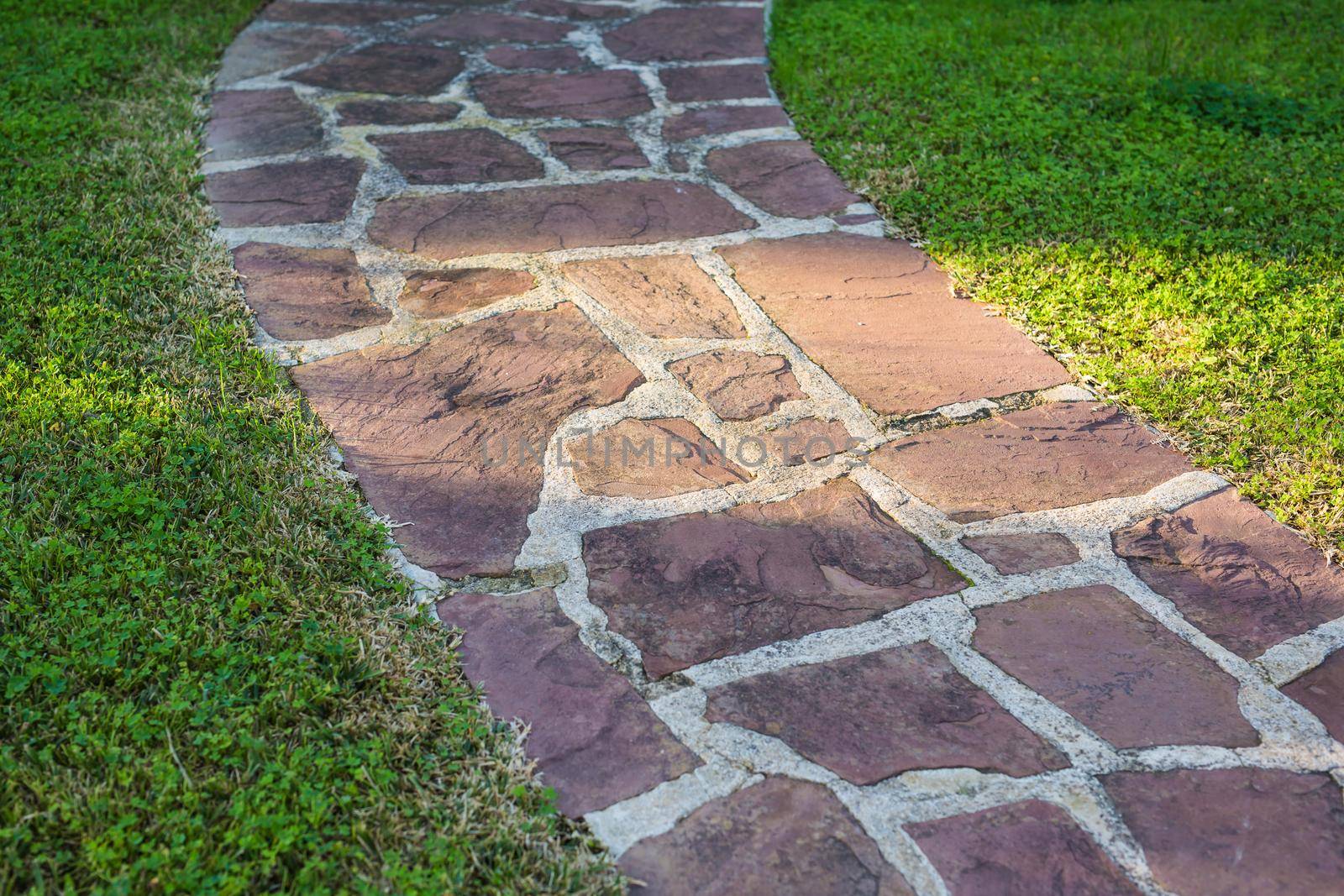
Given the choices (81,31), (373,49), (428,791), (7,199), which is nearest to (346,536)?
(428,791)

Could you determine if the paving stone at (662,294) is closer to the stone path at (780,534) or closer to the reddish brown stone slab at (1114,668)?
the stone path at (780,534)

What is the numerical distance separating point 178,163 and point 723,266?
67.0 inches

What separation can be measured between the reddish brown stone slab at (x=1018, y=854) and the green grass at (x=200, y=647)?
1.65ft

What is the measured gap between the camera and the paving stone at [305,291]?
2.70 m

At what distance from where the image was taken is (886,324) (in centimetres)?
285

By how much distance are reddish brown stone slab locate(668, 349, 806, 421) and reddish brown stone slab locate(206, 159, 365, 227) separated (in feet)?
4.09

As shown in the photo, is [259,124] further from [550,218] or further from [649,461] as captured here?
[649,461]

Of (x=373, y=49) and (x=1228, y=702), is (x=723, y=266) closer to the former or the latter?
(x=1228, y=702)

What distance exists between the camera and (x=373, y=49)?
4348 millimetres

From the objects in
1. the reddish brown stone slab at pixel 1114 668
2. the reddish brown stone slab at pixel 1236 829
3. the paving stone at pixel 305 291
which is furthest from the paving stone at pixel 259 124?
the reddish brown stone slab at pixel 1236 829

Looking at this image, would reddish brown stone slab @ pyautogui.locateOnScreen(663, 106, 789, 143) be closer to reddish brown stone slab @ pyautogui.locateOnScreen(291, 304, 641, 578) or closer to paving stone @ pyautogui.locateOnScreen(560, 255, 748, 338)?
paving stone @ pyautogui.locateOnScreen(560, 255, 748, 338)

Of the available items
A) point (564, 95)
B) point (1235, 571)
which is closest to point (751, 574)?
point (1235, 571)

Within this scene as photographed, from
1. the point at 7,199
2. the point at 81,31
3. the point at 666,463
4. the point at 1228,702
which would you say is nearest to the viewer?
the point at 1228,702

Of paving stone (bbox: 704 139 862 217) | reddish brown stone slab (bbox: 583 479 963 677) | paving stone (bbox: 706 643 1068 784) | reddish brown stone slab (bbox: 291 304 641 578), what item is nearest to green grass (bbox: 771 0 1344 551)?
paving stone (bbox: 704 139 862 217)
